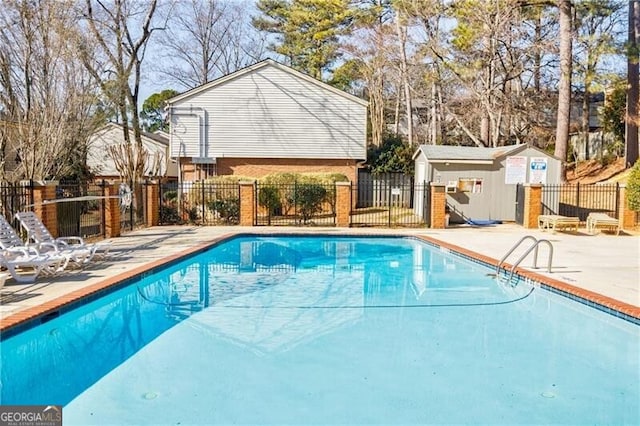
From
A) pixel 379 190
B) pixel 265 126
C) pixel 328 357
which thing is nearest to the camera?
pixel 328 357

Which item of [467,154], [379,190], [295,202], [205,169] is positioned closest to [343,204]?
[295,202]

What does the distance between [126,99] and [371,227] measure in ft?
46.8

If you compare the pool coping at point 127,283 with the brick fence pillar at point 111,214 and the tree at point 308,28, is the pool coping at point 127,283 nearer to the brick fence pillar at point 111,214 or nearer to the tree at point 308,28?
the brick fence pillar at point 111,214

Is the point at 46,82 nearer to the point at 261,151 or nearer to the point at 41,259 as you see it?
the point at 41,259

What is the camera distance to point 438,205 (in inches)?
661

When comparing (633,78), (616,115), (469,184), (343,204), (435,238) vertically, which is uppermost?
(633,78)

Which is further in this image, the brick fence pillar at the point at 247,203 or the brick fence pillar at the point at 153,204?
the brick fence pillar at the point at 247,203

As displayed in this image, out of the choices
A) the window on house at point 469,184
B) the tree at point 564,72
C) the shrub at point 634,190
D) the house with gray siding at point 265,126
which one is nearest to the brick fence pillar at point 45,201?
the house with gray siding at point 265,126

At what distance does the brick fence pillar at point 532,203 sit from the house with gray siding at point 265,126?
8.06 m

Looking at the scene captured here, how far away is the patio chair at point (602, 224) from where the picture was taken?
1512cm

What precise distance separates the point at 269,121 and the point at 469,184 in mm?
9590

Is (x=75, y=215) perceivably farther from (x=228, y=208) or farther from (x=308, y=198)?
(x=308, y=198)

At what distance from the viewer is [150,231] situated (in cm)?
1552

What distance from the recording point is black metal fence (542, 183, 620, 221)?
17.7 meters
